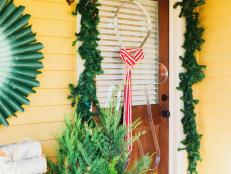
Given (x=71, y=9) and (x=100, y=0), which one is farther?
(x=100, y=0)

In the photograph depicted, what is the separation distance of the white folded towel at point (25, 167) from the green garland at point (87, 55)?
0.55 metres

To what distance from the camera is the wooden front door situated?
283cm

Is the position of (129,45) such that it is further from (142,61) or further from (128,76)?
(128,76)

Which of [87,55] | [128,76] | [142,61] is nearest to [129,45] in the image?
[142,61]

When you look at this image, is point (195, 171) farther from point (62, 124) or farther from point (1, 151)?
point (1, 151)

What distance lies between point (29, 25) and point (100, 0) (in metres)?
0.67

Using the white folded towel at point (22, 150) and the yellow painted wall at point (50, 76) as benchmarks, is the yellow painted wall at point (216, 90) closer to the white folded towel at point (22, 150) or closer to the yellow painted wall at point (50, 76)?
the yellow painted wall at point (50, 76)

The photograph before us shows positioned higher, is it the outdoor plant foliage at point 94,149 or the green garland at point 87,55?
the green garland at point 87,55

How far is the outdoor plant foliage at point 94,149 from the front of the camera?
2203mm

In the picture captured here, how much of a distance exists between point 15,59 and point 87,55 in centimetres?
51

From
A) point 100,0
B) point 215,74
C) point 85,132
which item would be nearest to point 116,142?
point 85,132

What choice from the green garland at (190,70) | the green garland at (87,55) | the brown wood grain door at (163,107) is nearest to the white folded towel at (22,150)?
the green garland at (87,55)

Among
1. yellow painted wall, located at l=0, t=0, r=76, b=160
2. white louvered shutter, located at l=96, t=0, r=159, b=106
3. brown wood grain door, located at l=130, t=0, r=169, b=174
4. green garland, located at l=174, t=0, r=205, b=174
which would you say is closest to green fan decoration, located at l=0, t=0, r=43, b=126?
yellow painted wall, located at l=0, t=0, r=76, b=160

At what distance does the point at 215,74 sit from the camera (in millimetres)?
3230
